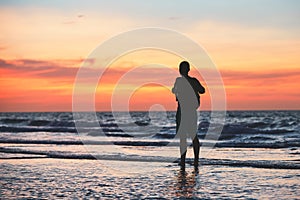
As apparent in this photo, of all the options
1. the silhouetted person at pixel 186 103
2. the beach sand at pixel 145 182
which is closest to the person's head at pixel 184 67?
the silhouetted person at pixel 186 103

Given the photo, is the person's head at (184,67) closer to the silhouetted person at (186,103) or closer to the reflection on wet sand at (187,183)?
the silhouetted person at (186,103)

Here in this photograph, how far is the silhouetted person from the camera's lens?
9.78 metres

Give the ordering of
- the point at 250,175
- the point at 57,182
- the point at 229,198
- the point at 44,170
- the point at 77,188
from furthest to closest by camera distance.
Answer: the point at 44,170
the point at 250,175
the point at 57,182
the point at 77,188
the point at 229,198

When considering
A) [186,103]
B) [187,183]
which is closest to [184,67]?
[186,103]

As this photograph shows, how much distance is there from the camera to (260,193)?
7012 mm

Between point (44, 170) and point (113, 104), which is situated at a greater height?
point (113, 104)

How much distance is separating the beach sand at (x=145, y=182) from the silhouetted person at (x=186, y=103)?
0.69 metres

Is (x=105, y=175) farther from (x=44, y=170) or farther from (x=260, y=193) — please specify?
(x=260, y=193)

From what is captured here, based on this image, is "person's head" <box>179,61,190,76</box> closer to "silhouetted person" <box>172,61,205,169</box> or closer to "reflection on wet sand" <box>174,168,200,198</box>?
"silhouetted person" <box>172,61,205,169</box>

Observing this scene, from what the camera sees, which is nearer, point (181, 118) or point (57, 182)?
point (57, 182)

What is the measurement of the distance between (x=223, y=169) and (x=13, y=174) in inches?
157

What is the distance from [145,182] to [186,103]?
2.37 m

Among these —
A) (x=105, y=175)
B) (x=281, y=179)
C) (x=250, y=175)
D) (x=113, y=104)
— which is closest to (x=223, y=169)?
(x=250, y=175)

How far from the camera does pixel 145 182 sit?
8.01 metres
